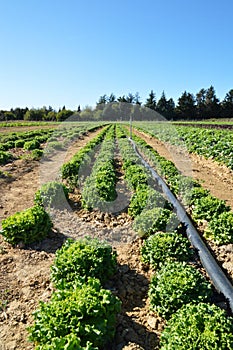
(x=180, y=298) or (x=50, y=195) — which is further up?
(x=50, y=195)

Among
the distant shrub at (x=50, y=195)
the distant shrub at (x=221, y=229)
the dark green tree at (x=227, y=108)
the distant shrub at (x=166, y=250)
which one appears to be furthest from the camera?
the dark green tree at (x=227, y=108)

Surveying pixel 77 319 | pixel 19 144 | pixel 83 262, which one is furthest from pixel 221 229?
pixel 19 144

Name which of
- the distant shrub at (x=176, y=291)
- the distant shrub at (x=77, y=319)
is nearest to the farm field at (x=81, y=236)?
the distant shrub at (x=176, y=291)

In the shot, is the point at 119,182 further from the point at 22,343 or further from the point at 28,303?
the point at 22,343

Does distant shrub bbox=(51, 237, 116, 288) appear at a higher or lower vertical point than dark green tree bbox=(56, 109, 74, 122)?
lower

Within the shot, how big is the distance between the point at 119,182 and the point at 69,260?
674cm

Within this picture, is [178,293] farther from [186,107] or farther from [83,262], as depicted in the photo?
[186,107]

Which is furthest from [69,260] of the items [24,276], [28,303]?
[24,276]

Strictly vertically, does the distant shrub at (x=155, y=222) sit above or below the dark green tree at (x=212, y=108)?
below

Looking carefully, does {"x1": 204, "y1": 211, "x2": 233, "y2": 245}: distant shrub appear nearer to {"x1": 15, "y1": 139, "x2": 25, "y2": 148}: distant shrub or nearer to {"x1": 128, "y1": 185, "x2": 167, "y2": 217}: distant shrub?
{"x1": 128, "y1": 185, "x2": 167, "y2": 217}: distant shrub

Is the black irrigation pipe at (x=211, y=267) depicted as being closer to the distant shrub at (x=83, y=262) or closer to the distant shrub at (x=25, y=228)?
the distant shrub at (x=83, y=262)

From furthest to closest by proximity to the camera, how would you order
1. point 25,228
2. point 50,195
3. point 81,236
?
1. point 50,195
2. point 81,236
3. point 25,228

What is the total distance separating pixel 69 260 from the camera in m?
4.21

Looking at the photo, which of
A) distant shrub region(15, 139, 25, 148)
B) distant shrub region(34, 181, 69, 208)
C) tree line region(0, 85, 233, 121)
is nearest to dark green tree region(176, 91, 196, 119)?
tree line region(0, 85, 233, 121)
